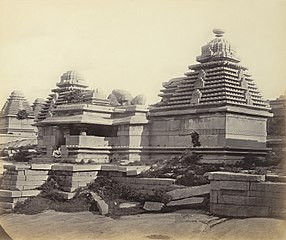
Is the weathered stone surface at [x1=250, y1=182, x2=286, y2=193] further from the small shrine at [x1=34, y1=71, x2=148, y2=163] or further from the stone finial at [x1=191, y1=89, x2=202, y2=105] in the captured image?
the stone finial at [x1=191, y1=89, x2=202, y2=105]

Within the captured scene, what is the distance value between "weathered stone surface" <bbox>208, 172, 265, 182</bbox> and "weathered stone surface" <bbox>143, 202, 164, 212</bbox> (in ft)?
1.62

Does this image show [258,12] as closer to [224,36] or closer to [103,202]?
[224,36]

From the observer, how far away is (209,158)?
4730 millimetres

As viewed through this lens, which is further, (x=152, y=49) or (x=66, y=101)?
(x=66, y=101)

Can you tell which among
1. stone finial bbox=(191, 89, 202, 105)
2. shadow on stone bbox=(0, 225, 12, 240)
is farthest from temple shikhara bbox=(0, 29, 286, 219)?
shadow on stone bbox=(0, 225, 12, 240)

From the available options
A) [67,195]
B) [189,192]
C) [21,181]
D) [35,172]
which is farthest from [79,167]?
[189,192]

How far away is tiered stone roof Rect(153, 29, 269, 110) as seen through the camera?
4730 mm

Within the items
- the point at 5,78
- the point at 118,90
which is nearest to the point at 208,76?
the point at 118,90

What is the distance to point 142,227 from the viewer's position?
425 centimetres

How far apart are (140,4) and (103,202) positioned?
1.76 m

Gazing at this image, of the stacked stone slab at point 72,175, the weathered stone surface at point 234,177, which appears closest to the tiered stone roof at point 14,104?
the stacked stone slab at point 72,175

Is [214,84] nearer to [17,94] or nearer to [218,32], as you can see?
[218,32]

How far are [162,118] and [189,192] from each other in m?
1.52

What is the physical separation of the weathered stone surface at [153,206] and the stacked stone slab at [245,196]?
0.45 meters
